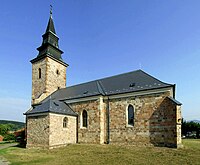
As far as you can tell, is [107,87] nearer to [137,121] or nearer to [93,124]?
[93,124]

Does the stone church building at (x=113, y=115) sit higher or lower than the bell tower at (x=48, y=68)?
lower

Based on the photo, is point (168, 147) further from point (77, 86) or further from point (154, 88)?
point (77, 86)

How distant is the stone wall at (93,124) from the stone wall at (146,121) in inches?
44.3

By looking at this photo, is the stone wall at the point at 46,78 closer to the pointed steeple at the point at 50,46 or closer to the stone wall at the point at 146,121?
the pointed steeple at the point at 50,46

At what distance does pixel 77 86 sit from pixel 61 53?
28.8 feet

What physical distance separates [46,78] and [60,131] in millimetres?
11316

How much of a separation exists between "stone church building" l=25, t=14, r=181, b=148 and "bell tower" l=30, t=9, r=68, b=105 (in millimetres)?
5758

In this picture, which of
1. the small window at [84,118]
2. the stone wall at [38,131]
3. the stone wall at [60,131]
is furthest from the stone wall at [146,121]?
the stone wall at [38,131]

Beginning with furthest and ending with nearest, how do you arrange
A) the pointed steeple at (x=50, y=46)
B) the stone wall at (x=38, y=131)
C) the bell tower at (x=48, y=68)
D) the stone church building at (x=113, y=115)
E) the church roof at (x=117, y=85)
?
1. the pointed steeple at (x=50, y=46)
2. the bell tower at (x=48, y=68)
3. the church roof at (x=117, y=85)
4. the stone wall at (x=38, y=131)
5. the stone church building at (x=113, y=115)

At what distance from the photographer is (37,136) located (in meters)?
17.4

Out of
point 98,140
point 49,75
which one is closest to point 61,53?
point 49,75

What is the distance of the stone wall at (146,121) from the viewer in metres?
14.6

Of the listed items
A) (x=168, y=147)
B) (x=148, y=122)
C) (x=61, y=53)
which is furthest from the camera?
(x=61, y=53)

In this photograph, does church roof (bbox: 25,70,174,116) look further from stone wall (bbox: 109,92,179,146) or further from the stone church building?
stone wall (bbox: 109,92,179,146)
